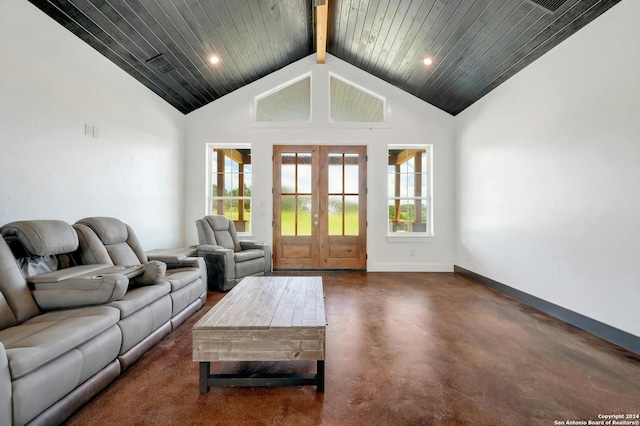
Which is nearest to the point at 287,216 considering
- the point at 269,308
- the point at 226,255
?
the point at 226,255

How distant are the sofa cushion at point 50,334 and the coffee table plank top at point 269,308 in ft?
1.84

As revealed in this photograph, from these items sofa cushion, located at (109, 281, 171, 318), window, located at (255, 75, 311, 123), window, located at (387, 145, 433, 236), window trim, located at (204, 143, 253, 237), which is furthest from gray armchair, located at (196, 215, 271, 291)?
window, located at (387, 145, 433, 236)

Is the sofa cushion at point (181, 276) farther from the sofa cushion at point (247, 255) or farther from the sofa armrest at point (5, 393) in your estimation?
the sofa armrest at point (5, 393)

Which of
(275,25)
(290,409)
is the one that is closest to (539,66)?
(275,25)

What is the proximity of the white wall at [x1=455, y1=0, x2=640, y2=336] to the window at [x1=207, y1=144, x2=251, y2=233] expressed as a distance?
4006 mm

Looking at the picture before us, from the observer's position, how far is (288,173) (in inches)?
203

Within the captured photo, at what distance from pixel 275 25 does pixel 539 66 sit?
132 inches

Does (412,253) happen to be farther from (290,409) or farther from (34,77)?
(34,77)

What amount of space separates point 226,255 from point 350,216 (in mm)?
2378

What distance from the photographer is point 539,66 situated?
3174 mm

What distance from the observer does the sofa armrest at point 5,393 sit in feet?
3.54

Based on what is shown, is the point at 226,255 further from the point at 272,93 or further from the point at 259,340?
the point at 272,93

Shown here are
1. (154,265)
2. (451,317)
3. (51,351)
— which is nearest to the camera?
(51,351)

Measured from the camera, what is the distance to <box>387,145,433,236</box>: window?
5203mm
